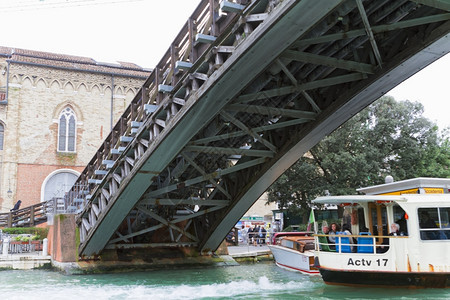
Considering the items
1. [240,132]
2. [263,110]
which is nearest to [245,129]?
[240,132]

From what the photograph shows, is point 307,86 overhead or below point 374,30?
below

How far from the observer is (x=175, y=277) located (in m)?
15.0

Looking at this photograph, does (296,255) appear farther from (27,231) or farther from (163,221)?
(27,231)

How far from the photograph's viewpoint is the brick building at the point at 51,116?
32406 millimetres

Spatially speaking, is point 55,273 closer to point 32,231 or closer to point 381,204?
point 32,231

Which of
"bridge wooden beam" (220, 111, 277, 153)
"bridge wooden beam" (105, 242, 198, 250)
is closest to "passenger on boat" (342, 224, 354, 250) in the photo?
"bridge wooden beam" (220, 111, 277, 153)

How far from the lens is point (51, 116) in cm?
3400

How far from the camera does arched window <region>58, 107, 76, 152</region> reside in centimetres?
3431

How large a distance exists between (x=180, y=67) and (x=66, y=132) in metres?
25.6

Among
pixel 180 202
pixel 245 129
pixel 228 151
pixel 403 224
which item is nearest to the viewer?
pixel 403 224

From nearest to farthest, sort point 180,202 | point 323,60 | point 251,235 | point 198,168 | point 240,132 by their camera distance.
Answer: point 323,60
point 240,132
point 198,168
point 180,202
point 251,235

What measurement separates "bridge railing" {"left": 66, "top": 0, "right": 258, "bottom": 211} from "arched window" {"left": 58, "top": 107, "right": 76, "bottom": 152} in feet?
68.3

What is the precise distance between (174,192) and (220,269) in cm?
333

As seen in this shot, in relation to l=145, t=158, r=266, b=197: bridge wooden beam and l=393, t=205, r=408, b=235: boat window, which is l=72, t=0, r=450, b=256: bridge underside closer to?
l=145, t=158, r=266, b=197: bridge wooden beam
